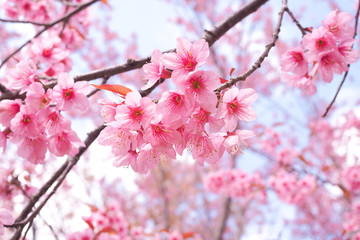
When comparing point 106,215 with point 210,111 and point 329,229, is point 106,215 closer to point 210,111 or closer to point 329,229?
point 210,111

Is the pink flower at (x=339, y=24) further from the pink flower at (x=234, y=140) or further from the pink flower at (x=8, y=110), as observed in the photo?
the pink flower at (x=8, y=110)

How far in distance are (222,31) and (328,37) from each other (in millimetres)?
589

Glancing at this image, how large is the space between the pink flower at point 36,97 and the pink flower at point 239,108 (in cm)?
75

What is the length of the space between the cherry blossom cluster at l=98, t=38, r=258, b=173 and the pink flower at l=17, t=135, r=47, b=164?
16.6 inches

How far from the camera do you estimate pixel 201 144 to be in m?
1.16

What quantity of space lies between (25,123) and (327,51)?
1.46 meters

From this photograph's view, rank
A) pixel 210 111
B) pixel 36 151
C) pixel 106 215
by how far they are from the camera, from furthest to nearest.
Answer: pixel 106 215 < pixel 36 151 < pixel 210 111

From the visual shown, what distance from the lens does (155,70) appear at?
3.67 ft

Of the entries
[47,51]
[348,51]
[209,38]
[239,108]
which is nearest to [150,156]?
[239,108]

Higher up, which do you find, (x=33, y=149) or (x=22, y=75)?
(x=22, y=75)

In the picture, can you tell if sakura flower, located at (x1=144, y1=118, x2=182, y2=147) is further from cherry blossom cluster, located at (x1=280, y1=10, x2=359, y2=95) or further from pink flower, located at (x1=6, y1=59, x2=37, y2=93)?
cherry blossom cluster, located at (x1=280, y1=10, x2=359, y2=95)

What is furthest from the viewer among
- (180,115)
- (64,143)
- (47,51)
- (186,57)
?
(47,51)

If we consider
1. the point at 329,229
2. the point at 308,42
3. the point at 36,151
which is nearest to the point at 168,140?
the point at 36,151

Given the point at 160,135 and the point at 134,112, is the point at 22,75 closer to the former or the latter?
the point at 134,112
